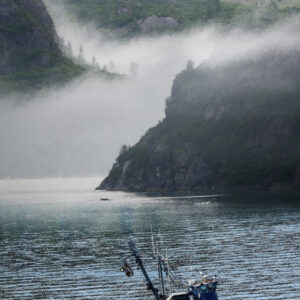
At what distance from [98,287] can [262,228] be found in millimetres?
78255

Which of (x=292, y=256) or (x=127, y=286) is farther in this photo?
(x=292, y=256)

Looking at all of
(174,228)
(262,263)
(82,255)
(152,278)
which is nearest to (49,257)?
(82,255)

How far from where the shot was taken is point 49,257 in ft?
435

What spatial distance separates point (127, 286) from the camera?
3952 inches

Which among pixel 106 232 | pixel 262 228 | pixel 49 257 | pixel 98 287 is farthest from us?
pixel 106 232

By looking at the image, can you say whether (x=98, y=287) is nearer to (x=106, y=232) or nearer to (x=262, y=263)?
(x=262, y=263)

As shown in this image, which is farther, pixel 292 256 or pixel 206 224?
pixel 206 224

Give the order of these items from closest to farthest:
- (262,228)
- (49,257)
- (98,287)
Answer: (98,287)
(49,257)
(262,228)

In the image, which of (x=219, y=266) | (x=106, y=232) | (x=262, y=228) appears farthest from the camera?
(x=106, y=232)

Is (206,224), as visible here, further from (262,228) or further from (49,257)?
(49,257)

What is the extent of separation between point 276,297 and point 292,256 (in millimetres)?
31652

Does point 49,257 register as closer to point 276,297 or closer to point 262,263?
point 262,263

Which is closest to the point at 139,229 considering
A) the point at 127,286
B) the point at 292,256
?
the point at 292,256

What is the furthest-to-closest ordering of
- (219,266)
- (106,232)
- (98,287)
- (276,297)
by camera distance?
1. (106,232)
2. (219,266)
3. (98,287)
4. (276,297)
